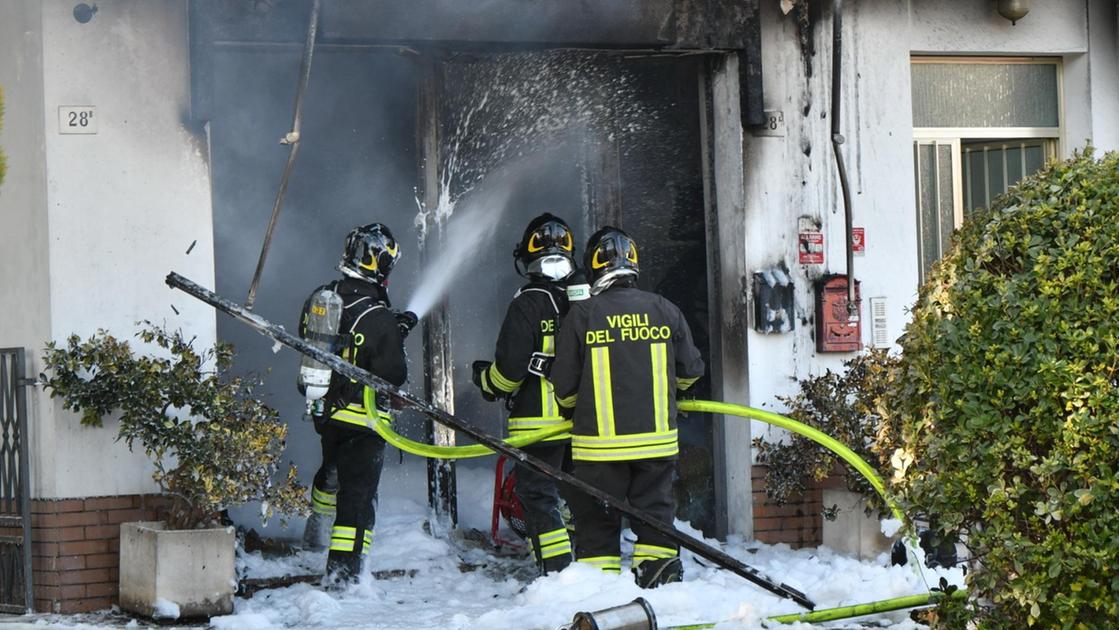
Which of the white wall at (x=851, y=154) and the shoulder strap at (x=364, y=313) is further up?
the white wall at (x=851, y=154)

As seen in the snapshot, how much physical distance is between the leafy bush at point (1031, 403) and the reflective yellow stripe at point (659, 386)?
6.68 ft

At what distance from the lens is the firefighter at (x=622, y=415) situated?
22.8ft

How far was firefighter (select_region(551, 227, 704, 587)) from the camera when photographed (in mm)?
6949

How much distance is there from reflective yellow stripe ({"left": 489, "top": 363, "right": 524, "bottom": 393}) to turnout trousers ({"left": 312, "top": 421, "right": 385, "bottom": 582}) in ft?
2.54

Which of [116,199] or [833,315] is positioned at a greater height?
[116,199]

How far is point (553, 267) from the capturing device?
7.90 m

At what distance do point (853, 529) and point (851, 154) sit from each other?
2417 mm

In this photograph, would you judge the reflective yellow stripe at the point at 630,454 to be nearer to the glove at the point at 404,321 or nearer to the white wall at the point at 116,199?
the glove at the point at 404,321

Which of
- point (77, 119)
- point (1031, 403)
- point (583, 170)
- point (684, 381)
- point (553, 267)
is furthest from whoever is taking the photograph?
point (583, 170)

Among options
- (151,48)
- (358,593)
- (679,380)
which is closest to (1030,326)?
(679,380)

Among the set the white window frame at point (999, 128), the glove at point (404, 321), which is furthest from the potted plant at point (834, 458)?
the glove at point (404, 321)

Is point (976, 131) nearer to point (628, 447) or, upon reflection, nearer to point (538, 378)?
point (538, 378)

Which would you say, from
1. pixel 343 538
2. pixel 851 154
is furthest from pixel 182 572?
pixel 851 154

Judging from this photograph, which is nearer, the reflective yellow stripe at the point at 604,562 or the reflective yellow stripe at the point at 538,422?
the reflective yellow stripe at the point at 604,562
